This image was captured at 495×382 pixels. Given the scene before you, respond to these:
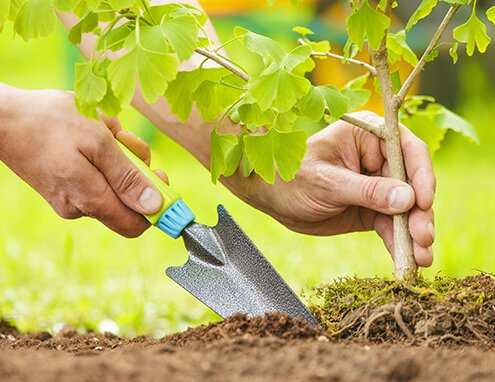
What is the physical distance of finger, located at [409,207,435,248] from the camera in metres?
1.96

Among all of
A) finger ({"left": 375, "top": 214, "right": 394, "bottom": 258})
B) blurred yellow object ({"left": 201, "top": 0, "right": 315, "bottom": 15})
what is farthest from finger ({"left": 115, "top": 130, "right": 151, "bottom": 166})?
blurred yellow object ({"left": 201, "top": 0, "right": 315, "bottom": 15})

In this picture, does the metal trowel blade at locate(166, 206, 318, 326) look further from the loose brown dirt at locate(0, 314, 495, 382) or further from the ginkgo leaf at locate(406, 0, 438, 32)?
the ginkgo leaf at locate(406, 0, 438, 32)

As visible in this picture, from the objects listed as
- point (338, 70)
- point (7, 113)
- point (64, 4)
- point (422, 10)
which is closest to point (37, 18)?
point (64, 4)

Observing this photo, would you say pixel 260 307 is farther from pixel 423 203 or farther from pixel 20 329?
pixel 20 329

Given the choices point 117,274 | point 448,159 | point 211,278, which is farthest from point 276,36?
point 211,278

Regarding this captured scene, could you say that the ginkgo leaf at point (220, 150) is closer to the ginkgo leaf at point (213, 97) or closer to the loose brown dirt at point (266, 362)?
the ginkgo leaf at point (213, 97)

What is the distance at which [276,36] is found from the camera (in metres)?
6.08

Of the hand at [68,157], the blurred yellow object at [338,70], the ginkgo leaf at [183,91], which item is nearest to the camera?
the ginkgo leaf at [183,91]

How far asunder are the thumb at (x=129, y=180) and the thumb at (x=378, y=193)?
1.47 ft

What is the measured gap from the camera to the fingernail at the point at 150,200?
199cm

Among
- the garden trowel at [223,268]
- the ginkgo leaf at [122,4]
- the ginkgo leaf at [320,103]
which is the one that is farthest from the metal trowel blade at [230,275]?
the ginkgo leaf at [122,4]

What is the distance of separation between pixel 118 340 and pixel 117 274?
4.40 ft

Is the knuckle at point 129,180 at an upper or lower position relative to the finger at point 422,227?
upper

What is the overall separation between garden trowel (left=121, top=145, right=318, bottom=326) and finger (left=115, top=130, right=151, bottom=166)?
0.21 feet
